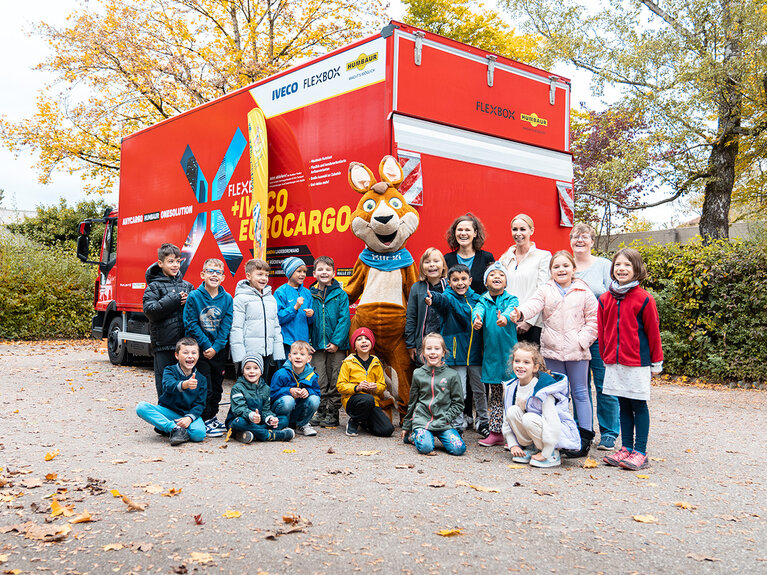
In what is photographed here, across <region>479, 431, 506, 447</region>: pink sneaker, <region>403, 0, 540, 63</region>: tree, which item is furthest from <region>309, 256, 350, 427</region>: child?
<region>403, 0, 540, 63</region>: tree

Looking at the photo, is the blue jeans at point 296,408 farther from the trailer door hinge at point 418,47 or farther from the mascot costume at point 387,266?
the trailer door hinge at point 418,47

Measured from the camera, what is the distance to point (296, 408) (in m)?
5.80

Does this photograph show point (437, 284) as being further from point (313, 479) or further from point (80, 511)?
point (80, 511)

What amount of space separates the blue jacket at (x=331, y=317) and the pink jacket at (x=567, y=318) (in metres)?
1.70

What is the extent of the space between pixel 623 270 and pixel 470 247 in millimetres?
1538

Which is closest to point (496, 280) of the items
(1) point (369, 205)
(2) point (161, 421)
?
(1) point (369, 205)

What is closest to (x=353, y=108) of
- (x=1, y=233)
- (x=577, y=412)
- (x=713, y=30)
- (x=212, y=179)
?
(x=212, y=179)

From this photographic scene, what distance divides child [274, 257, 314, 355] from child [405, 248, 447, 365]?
976 millimetres

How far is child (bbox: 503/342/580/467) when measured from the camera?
486cm

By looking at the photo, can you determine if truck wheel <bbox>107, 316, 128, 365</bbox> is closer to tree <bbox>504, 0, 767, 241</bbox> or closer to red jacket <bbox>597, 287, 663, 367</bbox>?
red jacket <bbox>597, 287, 663, 367</bbox>

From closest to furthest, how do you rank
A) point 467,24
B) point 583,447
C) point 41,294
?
1. point 583,447
2. point 41,294
3. point 467,24

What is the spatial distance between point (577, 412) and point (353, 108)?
11.5 feet

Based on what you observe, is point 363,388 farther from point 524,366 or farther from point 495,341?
point 524,366

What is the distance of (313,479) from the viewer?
14.2ft
